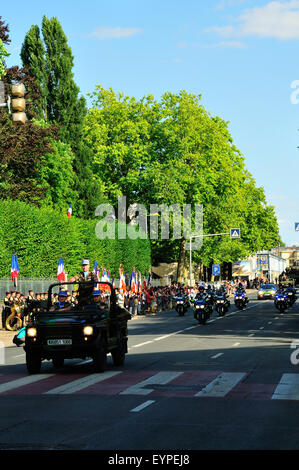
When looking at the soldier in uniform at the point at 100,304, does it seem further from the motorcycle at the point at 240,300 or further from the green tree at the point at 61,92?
the green tree at the point at 61,92

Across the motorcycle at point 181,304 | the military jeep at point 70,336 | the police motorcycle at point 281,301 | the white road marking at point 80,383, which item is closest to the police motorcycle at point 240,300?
the police motorcycle at point 281,301

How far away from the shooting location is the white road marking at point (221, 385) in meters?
13.1

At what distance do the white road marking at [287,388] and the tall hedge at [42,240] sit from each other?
26.2 meters

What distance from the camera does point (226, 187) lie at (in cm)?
7350

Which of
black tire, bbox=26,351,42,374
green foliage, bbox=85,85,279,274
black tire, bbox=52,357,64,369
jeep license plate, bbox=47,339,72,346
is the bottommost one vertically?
black tire, bbox=52,357,64,369

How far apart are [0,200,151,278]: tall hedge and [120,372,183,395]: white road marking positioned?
2479cm

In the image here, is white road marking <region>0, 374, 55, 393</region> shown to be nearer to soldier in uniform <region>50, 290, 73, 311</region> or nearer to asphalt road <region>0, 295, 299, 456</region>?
asphalt road <region>0, 295, 299, 456</region>

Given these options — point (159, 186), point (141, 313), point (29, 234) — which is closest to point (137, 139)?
point (159, 186)

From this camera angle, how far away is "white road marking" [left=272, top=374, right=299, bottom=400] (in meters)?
12.6

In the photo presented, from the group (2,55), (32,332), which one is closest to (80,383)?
(32,332)

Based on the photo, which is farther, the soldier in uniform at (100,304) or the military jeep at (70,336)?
the soldier in uniform at (100,304)

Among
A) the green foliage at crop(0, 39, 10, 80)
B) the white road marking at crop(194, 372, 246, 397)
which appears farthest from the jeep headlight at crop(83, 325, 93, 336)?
the green foliage at crop(0, 39, 10, 80)

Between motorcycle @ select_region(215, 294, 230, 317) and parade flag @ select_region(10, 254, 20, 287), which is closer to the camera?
parade flag @ select_region(10, 254, 20, 287)

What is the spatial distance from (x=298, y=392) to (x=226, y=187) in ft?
200
